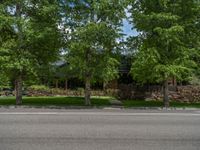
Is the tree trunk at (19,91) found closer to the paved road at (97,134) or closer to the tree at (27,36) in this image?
the tree at (27,36)

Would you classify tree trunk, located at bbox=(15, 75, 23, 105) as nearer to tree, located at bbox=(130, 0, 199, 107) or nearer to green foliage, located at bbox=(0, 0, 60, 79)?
green foliage, located at bbox=(0, 0, 60, 79)

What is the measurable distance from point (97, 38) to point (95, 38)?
21 centimetres

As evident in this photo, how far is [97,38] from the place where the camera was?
28453mm

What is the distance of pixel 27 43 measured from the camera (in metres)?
29.3

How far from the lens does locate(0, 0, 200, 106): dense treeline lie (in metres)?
28.0

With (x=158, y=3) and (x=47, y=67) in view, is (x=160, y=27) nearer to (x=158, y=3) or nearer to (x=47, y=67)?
(x=158, y=3)

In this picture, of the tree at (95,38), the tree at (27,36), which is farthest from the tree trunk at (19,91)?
the tree at (95,38)

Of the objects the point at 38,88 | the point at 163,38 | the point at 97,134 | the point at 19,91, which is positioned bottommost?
the point at 97,134

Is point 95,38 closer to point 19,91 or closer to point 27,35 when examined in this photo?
point 27,35

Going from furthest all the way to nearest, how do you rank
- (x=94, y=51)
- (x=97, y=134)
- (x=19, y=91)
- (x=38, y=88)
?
1. (x=38, y=88)
2. (x=19, y=91)
3. (x=94, y=51)
4. (x=97, y=134)

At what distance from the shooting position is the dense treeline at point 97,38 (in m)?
28.0

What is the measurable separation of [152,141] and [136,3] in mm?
19970

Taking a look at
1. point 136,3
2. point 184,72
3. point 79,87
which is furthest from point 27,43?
point 79,87

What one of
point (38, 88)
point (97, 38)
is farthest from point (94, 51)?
point (38, 88)
